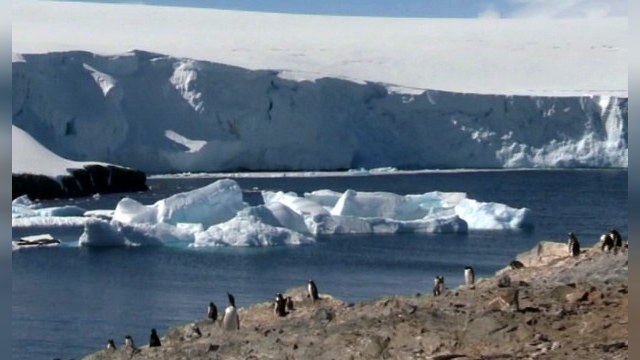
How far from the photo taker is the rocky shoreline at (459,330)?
575cm

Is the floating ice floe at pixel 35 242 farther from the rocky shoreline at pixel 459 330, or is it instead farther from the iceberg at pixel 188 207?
the rocky shoreline at pixel 459 330

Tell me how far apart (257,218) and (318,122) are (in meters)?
12.3

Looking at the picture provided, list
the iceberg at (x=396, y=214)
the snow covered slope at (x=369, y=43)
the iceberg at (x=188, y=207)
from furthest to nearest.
Result: 1. the snow covered slope at (x=369, y=43)
2. the iceberg at (x=396, y=214)
3. the iceberg at (x=188, y=207)

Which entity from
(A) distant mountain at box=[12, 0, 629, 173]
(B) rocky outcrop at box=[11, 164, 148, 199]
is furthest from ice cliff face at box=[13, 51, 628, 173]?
(B) rocky outcrop at box=[11, 164, 148, 199]

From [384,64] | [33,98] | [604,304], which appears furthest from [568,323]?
[384,64]

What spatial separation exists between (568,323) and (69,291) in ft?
34.2

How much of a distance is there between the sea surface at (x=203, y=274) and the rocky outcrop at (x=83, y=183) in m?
0.67

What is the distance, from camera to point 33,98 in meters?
29.0

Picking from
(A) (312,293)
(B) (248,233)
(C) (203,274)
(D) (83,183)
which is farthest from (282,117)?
(A) (312,293)

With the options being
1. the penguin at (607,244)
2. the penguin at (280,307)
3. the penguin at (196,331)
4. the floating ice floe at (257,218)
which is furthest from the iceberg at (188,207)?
the penguin at (280,307)

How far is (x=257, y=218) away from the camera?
19.5 metres

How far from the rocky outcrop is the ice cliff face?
1.40 meters

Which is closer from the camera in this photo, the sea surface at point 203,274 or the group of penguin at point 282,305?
the group of penguin at point 282,305

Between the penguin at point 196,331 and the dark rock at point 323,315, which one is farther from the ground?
the dark rock at point 323,315
